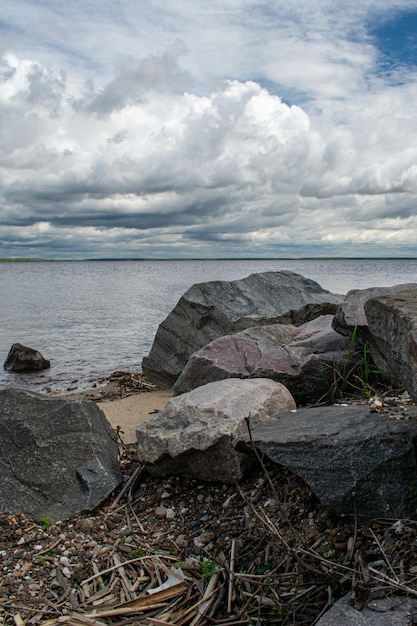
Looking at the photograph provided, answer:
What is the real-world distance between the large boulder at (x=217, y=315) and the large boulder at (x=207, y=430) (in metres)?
4.48

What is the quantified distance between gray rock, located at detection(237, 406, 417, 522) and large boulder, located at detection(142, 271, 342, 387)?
5781 millimetres

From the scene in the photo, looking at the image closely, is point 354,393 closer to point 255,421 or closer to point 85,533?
point 255,421

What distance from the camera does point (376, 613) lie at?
8.89 ft

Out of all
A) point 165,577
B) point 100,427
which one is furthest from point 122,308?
point 165,577

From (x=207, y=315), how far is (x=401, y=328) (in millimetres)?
6562

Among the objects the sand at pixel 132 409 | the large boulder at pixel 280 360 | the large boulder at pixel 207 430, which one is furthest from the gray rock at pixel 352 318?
the sand at pixel 132 409

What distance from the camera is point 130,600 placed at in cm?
355

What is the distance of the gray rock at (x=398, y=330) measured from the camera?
137 inches

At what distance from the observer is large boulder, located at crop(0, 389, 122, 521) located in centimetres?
475

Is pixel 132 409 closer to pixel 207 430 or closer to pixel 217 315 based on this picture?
pixel 217 315

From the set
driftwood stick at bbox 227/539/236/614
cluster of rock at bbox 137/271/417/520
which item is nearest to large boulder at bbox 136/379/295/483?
cluster of rock at bbox 137/271/417/520

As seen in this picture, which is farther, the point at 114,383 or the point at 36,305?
the point at 36,305

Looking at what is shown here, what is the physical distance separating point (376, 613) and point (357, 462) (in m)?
1.08

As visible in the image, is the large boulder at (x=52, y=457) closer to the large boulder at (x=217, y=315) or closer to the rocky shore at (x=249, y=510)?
the rocky shore at (x=249, y=510)
